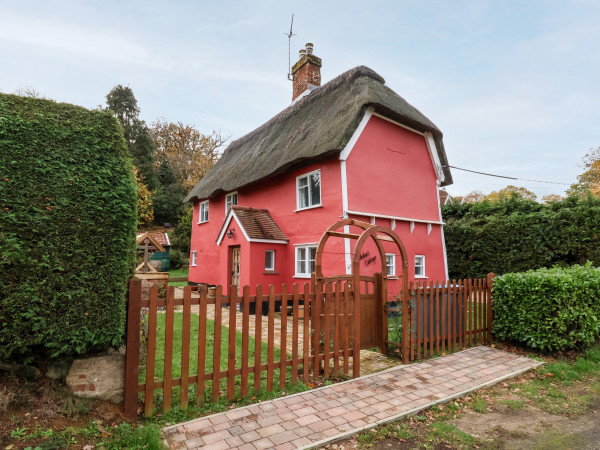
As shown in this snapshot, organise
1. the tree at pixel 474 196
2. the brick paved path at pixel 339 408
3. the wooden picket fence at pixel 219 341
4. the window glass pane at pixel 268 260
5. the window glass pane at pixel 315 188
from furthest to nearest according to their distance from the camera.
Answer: the tree at pixel 474 196, the window glass pane at pixel 268 260, the window glass pane at pixel 315 188, the wooden picket fence at pixel 219 341, the brick paved path at pixel 339 408

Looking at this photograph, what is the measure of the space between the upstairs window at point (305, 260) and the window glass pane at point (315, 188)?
1.62 meters

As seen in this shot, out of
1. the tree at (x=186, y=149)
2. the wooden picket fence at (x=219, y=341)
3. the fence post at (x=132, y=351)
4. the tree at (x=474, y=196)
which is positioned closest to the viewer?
the fence post at (x=132, y=351)

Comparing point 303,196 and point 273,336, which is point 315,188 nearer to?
point 303,196

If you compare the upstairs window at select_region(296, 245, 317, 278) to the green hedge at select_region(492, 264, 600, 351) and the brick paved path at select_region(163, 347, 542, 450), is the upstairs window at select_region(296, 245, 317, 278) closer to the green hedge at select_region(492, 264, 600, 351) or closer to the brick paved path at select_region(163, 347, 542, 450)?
the brick paved path at select_region(163, 347, 542, 450)

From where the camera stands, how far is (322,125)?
1139cm

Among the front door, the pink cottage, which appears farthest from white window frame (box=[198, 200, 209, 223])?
the front door

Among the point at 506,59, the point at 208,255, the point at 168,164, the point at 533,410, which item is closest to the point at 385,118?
the point at 506,59

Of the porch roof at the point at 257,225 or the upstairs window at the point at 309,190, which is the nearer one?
the upstairs window at the point at 309,190

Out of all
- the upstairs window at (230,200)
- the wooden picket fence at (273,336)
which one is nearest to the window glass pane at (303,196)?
the upstairs window at (230,200)

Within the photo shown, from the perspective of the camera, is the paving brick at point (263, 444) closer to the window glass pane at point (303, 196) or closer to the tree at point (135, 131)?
the window glass pane at point (303, 196)

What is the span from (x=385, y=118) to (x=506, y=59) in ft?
16.0

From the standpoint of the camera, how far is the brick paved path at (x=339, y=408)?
307 cm

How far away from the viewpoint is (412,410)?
376 centimetres

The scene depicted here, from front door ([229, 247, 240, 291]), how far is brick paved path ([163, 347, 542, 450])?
27.9 ft
